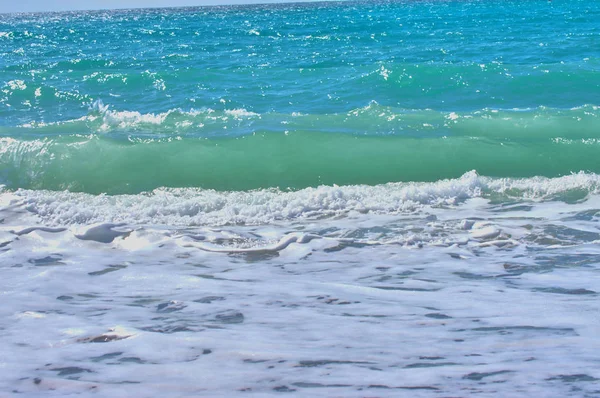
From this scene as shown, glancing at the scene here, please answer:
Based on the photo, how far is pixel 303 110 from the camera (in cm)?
1281

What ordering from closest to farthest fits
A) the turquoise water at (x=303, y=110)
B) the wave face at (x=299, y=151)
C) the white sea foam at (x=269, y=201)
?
the white sea foam at (x=269, y=201) < the wave face at (x=299, y=151) < the turquoise water at (x=303, y=110)

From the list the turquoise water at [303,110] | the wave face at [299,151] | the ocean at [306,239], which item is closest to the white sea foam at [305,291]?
the ocean at [306,239]

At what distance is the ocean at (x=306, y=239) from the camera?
3.32 metres

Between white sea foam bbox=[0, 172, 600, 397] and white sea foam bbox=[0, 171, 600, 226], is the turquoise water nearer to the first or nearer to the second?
white sea foam bbox=[0, 171, 600, 226]

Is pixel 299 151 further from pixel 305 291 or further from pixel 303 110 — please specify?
pixel 305 291

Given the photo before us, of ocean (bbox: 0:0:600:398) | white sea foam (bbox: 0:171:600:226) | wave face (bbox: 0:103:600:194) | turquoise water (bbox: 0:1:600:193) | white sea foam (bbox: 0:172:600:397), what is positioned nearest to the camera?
white sea foam (bbox: 0:172:600:397)

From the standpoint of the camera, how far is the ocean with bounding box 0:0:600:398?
3322mm

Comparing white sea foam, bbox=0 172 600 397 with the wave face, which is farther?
the wave face

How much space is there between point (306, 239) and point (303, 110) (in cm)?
722

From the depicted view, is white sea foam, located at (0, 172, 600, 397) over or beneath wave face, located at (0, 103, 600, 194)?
beneath

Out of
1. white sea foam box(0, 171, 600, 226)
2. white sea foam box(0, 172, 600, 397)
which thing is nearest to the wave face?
white sea foam box(0, 171, 600, 226)

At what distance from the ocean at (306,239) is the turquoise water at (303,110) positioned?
64 millimetres

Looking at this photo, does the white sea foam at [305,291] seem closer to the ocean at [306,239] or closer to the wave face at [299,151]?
the ocean at [306,239]

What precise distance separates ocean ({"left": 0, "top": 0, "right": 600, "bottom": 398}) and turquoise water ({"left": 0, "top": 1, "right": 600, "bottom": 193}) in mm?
64
